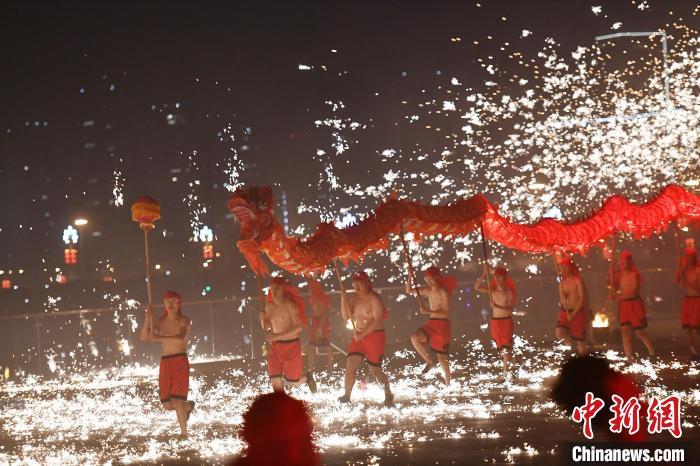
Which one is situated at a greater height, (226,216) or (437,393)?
(226,216)

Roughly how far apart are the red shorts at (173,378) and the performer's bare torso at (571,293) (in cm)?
744

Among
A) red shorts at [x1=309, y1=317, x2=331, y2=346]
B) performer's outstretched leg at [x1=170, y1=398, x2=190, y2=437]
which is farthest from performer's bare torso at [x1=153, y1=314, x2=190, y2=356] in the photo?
red shorts at [x1=309, y1=317, x2=331, y2=346]

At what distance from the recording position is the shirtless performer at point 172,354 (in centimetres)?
1007

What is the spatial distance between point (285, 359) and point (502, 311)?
4.72 meters

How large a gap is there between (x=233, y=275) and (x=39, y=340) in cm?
3618

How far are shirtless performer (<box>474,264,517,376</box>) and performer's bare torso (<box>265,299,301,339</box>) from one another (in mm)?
4227

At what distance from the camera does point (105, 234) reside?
71.8 metres

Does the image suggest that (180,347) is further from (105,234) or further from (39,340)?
(105,234)

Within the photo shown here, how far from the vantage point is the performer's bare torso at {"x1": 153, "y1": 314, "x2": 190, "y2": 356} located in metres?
10.3

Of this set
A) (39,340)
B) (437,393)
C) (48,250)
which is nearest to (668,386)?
(437,393)

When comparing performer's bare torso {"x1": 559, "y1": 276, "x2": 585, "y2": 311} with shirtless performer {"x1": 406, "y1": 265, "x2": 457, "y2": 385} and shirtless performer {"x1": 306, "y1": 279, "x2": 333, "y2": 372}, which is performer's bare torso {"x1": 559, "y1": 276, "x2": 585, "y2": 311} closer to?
shirtless performer {"x1": 406, "y1": 265, "x2": 457, "y2": 385}

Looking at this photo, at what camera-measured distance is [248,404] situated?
11977 mm

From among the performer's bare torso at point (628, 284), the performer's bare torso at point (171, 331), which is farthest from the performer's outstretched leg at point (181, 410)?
the performer's bare torso at point (628, 284)

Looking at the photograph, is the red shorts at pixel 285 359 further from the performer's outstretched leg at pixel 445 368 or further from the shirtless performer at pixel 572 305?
the shirtless performer at pixel 572 305
